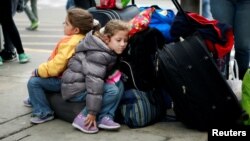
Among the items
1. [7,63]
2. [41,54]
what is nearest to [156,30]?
[7,63]

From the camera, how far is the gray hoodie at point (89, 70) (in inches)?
168

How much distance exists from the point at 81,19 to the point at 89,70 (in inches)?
23.5

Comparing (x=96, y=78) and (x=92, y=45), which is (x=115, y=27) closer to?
(x=92, y=45)

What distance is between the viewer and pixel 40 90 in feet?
15.3

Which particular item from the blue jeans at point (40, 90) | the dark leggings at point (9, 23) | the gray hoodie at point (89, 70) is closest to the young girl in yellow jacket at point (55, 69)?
the blue jeans at point (40, 90)

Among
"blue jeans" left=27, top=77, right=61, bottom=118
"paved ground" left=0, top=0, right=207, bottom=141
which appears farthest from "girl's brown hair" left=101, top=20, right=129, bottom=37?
"paved ground" left=0, top=0, right=207, bottom=141

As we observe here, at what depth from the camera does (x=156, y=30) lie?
445cm

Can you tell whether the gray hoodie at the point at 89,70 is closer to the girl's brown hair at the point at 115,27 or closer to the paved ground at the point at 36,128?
the girl's brown hair at the point at 115,27

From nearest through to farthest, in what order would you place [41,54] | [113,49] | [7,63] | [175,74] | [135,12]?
[175,74] < [113,49] < [135,12] < [7,63] < [41,54]

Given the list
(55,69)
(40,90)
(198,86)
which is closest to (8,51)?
(40,90)

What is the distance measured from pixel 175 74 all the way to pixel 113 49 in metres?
0.63

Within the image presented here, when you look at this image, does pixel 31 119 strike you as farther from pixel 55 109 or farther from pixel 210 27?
pixel 210 27

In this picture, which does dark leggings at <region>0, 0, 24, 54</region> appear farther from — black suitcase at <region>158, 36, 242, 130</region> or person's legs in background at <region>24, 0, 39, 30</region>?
person's legs in background at <region>24, 0, 39, 30</region>

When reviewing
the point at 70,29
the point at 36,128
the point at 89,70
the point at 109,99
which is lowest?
the point at 36,128
